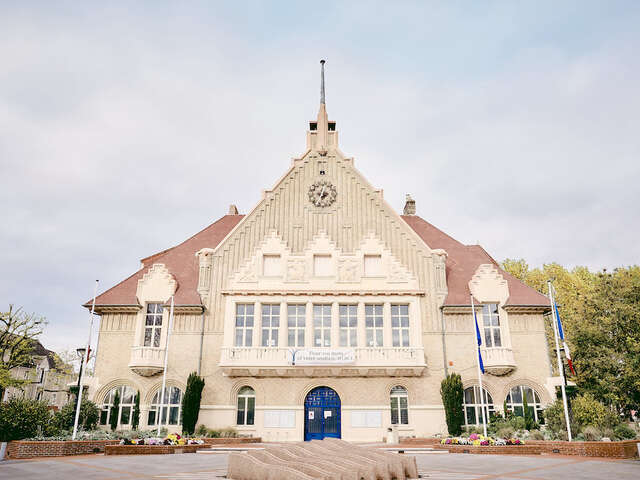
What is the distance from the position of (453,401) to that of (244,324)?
14.1 meters

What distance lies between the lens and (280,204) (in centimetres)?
3459

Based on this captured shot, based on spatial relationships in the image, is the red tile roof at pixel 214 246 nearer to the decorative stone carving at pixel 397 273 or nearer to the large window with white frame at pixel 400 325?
the large window with white frame at pixel 400 325

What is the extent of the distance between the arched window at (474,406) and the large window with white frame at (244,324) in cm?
1437

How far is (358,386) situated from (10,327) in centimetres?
2958

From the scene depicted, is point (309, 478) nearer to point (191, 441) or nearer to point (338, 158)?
point (191, 441)

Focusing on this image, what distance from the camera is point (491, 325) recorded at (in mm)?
31547

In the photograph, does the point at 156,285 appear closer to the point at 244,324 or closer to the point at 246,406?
the point at 244,324

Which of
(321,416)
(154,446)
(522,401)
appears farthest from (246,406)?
(522,401)

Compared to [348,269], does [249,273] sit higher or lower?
lower

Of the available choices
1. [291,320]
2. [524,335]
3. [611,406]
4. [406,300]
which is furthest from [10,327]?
[611,406]

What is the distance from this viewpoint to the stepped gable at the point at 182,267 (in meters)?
31.9

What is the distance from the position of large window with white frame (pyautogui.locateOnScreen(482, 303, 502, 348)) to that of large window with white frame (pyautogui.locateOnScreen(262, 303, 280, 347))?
13896 mm

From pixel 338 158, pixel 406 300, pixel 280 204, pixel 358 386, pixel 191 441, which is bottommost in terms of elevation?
pixel 191 441

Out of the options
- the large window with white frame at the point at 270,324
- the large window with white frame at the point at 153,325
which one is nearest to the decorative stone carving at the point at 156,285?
the large window with white frame at the point at 153,325
